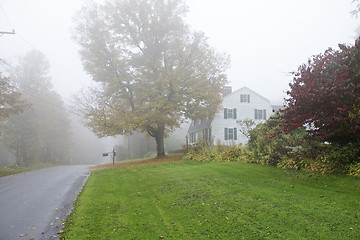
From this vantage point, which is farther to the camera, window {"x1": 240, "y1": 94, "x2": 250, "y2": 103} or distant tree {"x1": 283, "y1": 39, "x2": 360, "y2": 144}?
window {"x1": 240, "y1": 94, "x2": 250, "y2": 103}

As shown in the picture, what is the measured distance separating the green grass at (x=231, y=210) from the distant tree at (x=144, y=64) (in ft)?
36.5

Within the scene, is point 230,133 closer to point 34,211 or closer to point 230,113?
point 230,113

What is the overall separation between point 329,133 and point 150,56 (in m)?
16.0

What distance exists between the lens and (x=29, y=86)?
35.6m

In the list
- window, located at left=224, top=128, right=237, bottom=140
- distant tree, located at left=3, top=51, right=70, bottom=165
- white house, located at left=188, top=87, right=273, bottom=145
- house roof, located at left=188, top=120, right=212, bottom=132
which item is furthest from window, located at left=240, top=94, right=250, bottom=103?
distant tree, located at left=3, top=51, right=70, bottom=165

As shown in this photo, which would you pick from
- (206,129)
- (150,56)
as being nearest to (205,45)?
(150,56)

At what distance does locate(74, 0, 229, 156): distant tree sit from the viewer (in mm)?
18688

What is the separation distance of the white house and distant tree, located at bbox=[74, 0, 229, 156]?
6.13 m

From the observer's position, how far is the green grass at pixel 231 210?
13.9ft

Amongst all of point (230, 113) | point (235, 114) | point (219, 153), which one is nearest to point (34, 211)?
point (219, 153)

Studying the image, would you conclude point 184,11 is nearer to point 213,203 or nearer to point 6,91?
point 6,91

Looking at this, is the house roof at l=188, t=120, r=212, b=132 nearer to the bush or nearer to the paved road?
the bush

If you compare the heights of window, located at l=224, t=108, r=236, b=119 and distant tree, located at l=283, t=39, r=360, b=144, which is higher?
window, located at l=224, t=108, r=236, b=119

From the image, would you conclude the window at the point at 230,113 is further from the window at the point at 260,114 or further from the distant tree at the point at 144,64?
the distant tree at the point at 144,64
